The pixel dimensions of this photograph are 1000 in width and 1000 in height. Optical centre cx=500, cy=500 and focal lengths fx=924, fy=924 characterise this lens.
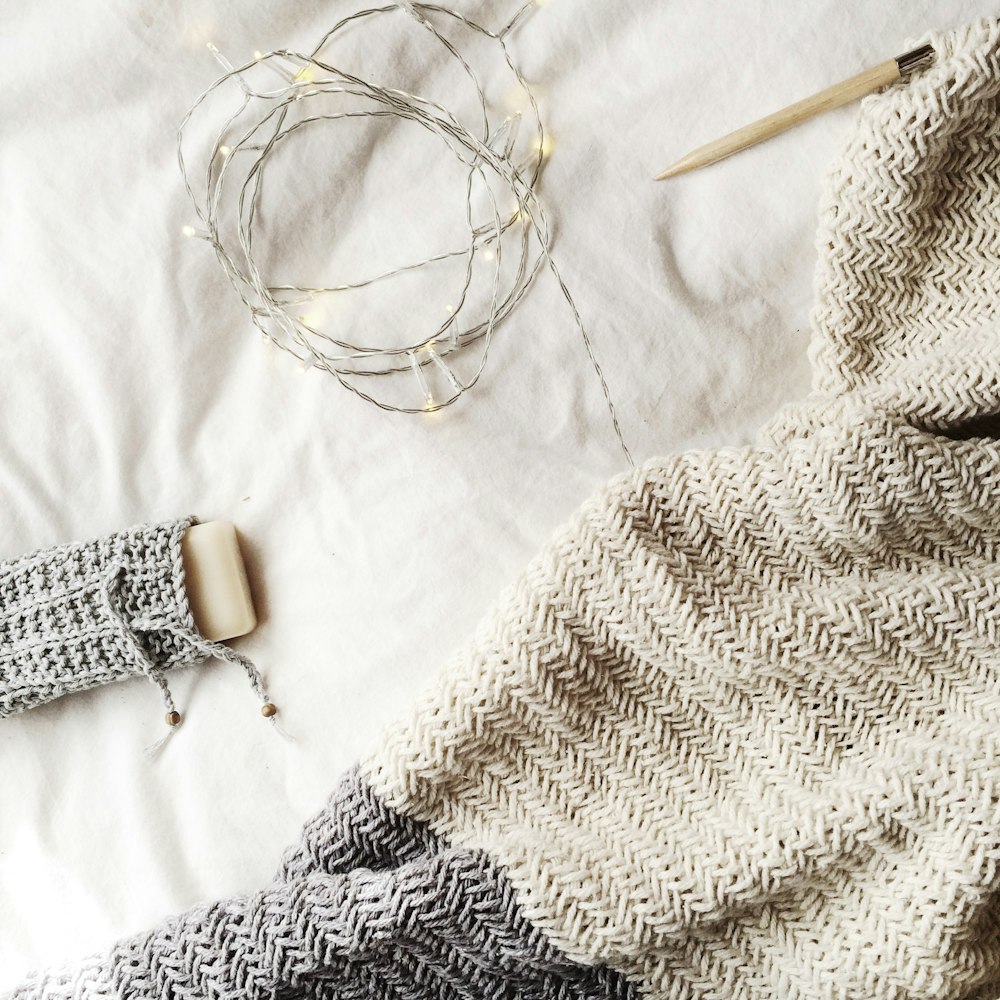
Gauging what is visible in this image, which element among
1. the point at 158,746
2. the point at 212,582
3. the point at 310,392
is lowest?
the point at 158,746

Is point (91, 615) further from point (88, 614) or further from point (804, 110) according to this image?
point (804, 110)

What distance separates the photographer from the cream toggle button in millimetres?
912

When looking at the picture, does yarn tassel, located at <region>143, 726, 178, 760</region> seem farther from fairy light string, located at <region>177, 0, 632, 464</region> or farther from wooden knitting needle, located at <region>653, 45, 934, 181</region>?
wooden knitting needle, located at <region>653, 45, 934, 181</region>

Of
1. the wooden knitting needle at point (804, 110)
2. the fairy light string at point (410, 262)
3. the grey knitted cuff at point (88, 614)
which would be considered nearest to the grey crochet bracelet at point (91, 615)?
the grey knitted cuff at point (88, 614)

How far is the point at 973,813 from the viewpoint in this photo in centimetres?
77

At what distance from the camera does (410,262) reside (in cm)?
94

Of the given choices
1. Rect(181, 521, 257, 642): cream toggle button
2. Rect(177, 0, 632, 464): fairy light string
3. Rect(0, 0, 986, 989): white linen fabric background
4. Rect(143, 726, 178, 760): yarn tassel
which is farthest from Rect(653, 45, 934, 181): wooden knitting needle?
Rect(143, 726, 178, 760): yarn tassel

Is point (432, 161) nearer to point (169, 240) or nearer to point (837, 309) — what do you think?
point (169, 240)

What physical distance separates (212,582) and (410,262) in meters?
0.38

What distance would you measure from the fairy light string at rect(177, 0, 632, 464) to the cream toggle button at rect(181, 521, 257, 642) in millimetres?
201

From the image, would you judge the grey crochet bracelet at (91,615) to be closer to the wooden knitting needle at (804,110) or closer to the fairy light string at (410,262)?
the fairy light string at (410,262)

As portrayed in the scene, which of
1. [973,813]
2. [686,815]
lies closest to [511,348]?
[686,815]

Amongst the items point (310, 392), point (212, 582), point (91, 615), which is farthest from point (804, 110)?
point (91, 615)

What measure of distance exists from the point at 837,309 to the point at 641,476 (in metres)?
0.25
